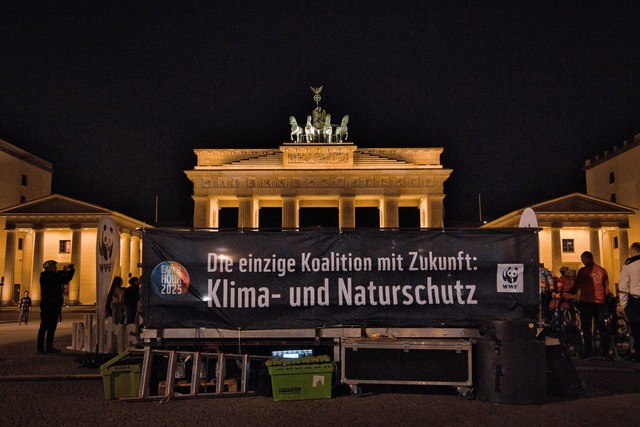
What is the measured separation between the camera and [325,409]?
720 centimetres

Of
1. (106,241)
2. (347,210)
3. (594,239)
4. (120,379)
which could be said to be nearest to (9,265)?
(347,210)

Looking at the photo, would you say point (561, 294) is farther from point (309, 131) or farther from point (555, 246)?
point (309, 131)

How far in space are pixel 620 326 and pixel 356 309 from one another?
8.30 metres

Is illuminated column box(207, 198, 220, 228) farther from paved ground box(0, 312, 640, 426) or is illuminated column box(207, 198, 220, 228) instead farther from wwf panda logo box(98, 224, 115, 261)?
paved ground box(0, 312, 640, 426)

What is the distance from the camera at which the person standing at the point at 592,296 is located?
437 inches

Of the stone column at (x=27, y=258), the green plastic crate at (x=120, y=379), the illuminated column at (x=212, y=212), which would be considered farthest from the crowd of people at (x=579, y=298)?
the stone column at (x=27, y=258)

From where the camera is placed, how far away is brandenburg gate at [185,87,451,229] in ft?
159

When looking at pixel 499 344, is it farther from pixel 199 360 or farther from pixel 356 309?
pixel 199 360

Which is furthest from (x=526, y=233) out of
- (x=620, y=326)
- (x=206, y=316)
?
(x=620, y=326)

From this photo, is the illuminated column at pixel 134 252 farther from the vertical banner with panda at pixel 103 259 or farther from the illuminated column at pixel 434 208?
the vertical banner with panda at pixel 103 259

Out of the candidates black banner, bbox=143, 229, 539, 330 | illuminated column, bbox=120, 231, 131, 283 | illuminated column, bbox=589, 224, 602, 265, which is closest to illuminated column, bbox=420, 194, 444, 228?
illuminated column, bbox=589, 224, 602, 265

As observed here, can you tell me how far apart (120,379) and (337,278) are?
3.27 metres

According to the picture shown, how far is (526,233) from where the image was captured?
8469mm

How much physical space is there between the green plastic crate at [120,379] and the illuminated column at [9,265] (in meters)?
43.2
